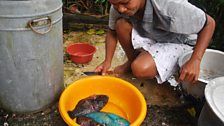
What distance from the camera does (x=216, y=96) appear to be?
54.3 inches

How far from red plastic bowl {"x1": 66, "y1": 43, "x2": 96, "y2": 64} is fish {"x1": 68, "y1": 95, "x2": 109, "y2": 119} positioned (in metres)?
0.55

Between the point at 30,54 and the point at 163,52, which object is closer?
the point at 30,54

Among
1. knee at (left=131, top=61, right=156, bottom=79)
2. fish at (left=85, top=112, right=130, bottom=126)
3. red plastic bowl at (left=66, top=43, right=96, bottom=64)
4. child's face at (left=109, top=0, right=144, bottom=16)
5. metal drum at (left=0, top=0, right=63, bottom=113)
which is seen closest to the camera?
metal drum at (left=0, top=0, right=63, bottom=113)

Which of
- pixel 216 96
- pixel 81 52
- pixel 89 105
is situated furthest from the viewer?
pixel 81 52

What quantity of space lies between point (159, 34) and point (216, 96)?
0.61 m

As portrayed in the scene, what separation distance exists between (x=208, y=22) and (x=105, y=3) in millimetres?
1571

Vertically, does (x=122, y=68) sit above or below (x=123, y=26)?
below

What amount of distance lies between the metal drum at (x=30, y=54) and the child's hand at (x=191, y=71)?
30.7 inches

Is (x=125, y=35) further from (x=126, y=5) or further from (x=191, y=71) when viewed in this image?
(x=191, y=71)

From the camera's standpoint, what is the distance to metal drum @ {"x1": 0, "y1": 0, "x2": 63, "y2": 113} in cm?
136

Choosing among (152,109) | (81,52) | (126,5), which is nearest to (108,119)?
(152,109)

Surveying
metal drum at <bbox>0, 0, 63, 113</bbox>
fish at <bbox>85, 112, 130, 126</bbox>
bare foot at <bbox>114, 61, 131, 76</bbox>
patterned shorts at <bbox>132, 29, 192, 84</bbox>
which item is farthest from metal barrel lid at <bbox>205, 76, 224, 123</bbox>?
metal drum at <bbox>0, 0, 63, 113</bbox>

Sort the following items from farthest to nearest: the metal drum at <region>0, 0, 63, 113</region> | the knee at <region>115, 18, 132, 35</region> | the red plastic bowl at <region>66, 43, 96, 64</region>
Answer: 1. the red plastic bowl at <region>66, 43, 96, 64</region>
2. the knee at <region>115, 18, 132, 35</region>
3. the metal drum at <region>0, 0, 63, 113</region>

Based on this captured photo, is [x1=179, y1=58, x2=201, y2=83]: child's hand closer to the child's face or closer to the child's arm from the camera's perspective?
the child's arm
